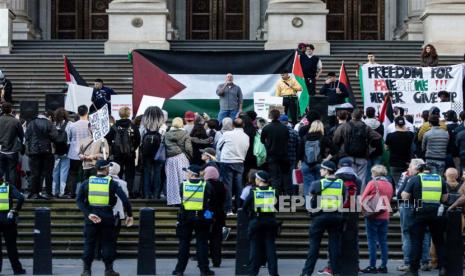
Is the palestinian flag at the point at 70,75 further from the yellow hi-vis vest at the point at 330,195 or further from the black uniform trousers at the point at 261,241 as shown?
the yellow hi-vis vest at the point at 330,195

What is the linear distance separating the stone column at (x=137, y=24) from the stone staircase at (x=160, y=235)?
537 inches

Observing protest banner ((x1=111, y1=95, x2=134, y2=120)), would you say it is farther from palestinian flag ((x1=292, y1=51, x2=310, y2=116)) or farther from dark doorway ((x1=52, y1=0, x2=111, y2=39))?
dark doorway ((x1=52, y1=0, x2=111, y2=39))

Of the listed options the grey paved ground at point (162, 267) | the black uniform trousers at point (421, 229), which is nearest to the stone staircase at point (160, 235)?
the grey paved ground at point (162, 267)

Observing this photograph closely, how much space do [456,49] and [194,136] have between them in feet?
46.7

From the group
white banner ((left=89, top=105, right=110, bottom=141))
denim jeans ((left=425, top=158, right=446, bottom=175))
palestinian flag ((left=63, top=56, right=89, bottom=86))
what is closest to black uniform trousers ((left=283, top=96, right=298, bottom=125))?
denim jeans ((left=425, top=158, right=446, bottom=175))

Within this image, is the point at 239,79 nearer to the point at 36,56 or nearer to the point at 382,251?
the point at 382,251

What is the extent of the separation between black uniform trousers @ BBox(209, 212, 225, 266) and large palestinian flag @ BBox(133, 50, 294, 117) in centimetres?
464

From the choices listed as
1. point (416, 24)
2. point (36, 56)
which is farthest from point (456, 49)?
point (36, 56)

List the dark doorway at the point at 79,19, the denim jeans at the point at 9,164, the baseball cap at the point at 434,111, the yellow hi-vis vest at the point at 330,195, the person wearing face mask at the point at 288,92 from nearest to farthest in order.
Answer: the yellow hi-vis vest at the point at 330,195
the baseball cap at the point at 434,111
the denim jeans at the point at 9,164
the person wearing face mask at the point at 288,92
the dark doorway at the point at 79,19

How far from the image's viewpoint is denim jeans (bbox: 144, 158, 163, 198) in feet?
84.5

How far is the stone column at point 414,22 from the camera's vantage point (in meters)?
41.3

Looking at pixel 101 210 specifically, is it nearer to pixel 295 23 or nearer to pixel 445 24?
pixel 295 23

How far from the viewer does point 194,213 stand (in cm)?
2217

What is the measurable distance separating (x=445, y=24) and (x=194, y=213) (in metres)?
18.4
